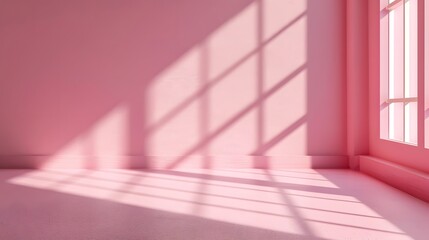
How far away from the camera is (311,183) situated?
3482mm

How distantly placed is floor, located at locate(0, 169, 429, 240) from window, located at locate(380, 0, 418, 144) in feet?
1.53

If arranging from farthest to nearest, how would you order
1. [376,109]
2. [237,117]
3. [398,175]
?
[237,117] < [376,109] < [398,175]

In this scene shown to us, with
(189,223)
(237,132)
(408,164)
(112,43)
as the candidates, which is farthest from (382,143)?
(112,43)

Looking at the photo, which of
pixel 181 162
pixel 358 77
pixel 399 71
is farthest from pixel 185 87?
pixel 399 71

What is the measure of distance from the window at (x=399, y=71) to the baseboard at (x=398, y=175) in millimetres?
236

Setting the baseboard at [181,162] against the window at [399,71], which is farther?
the baseboard at [181,162]

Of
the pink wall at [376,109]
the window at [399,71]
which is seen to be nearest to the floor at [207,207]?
the pink wall at [376,109]

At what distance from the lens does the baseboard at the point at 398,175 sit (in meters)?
2.82

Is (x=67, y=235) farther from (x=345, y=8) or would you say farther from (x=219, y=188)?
(x=345, y=8)

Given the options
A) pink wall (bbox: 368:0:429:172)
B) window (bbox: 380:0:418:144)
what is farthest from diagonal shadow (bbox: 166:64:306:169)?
window (bbox: 380:0:418:144)

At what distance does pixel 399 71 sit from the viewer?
373cm

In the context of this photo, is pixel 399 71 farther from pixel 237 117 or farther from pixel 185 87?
pixel 185 87

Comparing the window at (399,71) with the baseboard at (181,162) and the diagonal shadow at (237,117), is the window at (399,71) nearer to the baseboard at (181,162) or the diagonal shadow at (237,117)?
the baseboard at (181,162)

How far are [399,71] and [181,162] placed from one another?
2.07 m
